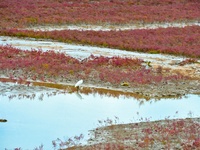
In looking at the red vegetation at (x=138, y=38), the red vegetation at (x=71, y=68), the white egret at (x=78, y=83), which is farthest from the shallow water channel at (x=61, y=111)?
the red vegetation at (x=138, y=38)

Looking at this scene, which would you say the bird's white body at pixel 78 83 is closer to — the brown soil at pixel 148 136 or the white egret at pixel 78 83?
the white egret at pixel 78 83

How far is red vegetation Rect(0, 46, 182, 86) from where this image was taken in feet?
93.2

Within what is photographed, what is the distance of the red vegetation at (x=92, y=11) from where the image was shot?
53.4 m

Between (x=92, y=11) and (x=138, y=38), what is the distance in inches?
687

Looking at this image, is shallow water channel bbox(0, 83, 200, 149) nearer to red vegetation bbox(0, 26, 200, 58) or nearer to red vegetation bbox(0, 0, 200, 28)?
red vegetation bbox(0, 26, 200, 58)

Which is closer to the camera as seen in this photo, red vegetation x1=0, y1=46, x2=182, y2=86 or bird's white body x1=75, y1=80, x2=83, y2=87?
bird's white body x1=75, y1=80, x2=83, y2=87

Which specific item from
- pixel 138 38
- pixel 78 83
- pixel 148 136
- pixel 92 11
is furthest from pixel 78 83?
pixel 92 11

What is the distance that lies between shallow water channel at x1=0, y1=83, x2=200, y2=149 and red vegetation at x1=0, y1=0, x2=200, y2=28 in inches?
991

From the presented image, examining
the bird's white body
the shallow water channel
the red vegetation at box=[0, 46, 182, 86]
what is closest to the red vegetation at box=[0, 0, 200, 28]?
the red vegetation at box=[0, 46, 182, 86]

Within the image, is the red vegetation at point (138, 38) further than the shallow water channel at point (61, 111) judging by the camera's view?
Yes

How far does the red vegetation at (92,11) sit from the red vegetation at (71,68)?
1674cm

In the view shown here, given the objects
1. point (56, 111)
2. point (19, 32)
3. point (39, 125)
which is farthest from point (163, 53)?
point (39, 125)

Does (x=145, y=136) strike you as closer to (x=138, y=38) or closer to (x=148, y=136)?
(x=148, y=136)

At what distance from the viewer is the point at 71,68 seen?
98.8 feet
